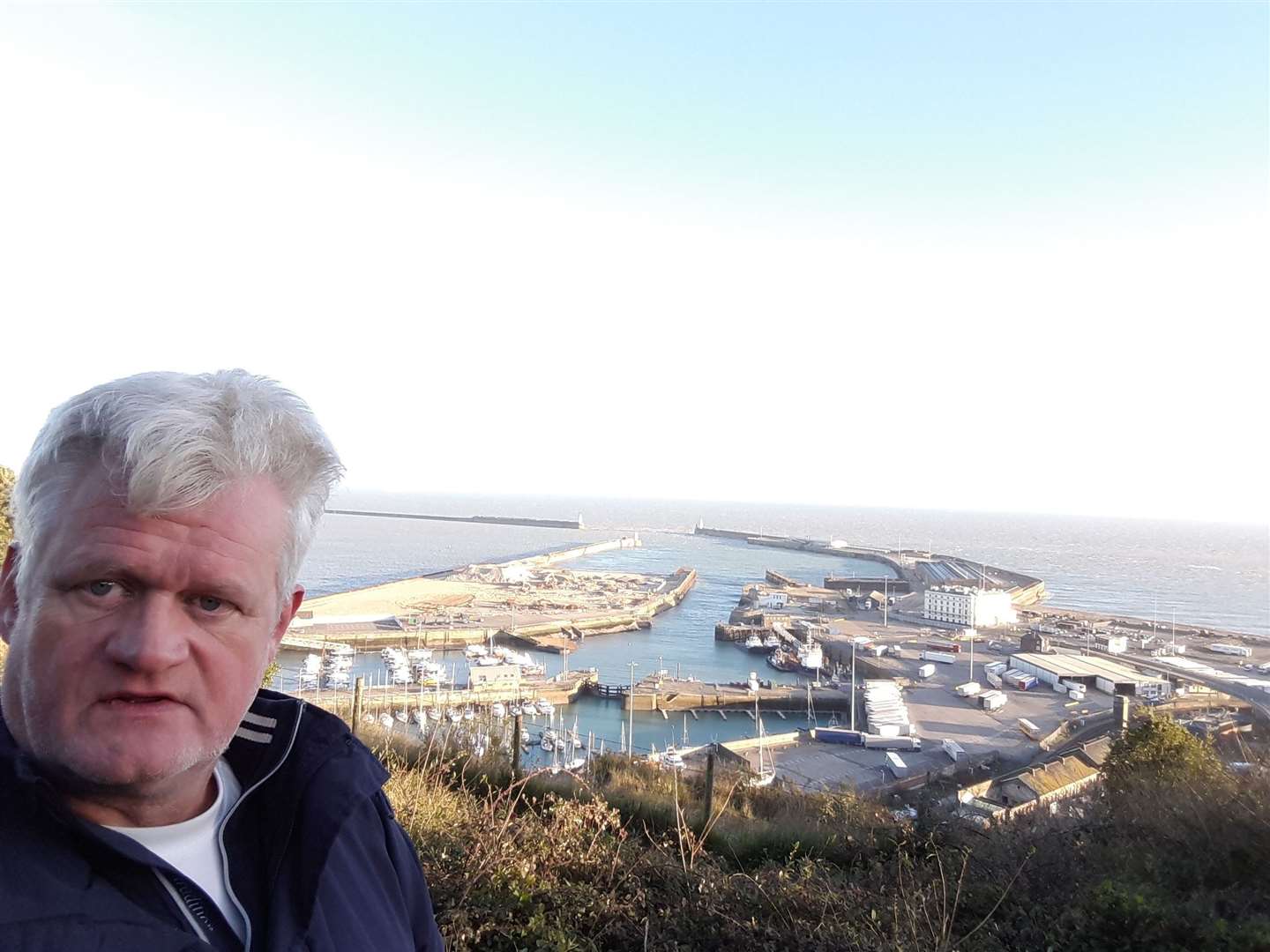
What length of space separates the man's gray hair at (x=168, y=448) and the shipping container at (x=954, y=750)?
12347 millimetres

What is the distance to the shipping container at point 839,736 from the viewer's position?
1273cm

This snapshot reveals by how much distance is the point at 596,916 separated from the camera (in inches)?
88.2

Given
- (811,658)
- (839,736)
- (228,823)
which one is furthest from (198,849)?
(811,658)

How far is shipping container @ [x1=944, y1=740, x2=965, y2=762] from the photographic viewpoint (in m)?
11.4

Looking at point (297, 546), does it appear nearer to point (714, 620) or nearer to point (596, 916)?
point (596, 916)

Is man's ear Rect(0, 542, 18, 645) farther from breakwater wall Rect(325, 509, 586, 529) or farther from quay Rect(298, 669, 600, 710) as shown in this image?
breakwater wall Rect(325, 509, 586, 529)

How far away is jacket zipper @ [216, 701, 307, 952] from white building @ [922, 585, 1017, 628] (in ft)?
89.0

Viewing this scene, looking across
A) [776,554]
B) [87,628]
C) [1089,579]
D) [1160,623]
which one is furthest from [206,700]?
[776,554]

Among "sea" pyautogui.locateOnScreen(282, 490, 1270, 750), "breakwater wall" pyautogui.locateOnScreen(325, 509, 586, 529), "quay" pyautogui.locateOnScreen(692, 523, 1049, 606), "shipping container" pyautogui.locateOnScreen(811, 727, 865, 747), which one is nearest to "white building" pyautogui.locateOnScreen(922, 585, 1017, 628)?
"quay" pyautogui.locateOnScreen(692, 523, 1049, 606)

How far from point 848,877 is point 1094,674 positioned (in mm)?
17279

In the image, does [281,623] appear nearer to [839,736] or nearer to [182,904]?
[182,904]

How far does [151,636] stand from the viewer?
0.60 metres

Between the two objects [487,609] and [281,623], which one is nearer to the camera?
[281,623]

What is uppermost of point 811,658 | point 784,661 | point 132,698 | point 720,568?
point 132,698
